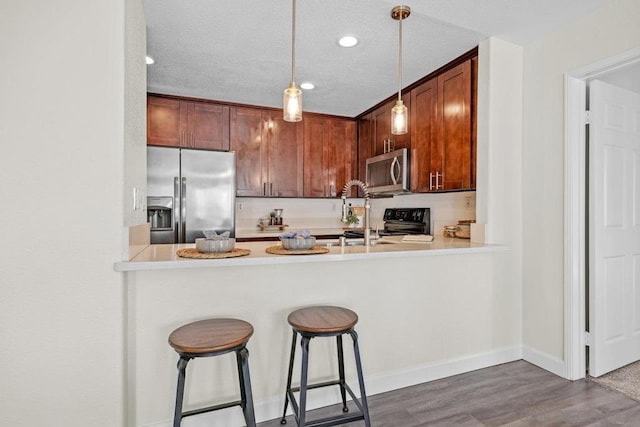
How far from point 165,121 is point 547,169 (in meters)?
3.66

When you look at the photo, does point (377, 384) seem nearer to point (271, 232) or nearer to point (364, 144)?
point (271, 232)

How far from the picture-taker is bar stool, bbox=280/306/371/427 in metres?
1.50

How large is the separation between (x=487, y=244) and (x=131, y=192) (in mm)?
2312

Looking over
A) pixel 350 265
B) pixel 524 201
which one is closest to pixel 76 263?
pixel 350 265

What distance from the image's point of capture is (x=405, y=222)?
3.94 meters

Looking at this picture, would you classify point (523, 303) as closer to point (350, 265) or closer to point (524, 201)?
point (524, 201)

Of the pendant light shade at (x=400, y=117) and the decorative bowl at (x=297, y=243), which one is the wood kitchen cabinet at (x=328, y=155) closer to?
the pendant light shade at (x=400, y=117)

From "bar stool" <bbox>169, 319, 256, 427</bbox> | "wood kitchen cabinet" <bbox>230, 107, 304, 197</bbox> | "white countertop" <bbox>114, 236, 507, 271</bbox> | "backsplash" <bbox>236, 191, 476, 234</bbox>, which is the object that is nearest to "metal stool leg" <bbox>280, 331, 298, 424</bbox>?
"bar stool" <bbox>169, 319, 256, 427</bbox>

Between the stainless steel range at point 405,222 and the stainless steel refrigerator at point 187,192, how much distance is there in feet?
5.22

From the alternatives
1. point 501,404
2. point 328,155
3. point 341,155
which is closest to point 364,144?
point 341,155

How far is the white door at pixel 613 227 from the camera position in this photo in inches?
88.3

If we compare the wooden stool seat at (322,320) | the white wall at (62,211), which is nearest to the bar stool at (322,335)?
the wooden stool seat at (322,320)

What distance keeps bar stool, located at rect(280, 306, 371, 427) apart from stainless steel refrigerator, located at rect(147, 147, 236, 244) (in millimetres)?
1991

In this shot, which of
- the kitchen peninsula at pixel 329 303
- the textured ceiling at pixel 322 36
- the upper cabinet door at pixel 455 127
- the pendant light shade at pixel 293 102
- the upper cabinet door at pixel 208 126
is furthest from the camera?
the upper cabinet door at pixel 208 126
